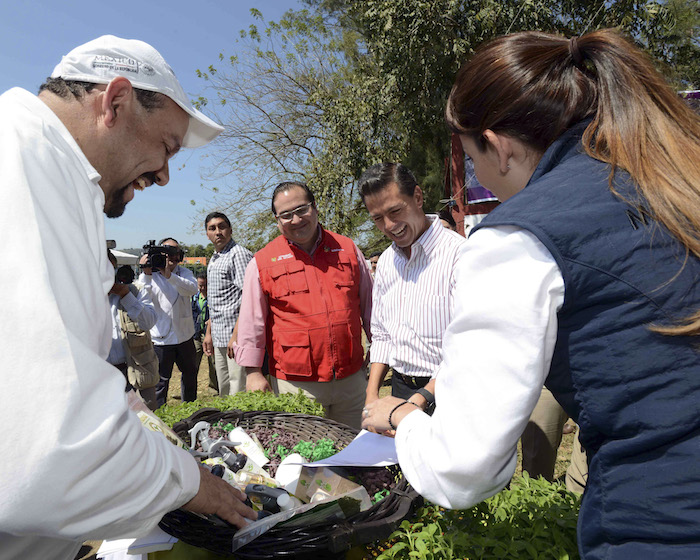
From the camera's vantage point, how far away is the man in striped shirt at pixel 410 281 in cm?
261

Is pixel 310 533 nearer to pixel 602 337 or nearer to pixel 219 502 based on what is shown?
pixel 219 502

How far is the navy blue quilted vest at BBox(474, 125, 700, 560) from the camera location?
81 cm

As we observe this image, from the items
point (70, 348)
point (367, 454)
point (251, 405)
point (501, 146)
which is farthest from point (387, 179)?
point (70, 348)

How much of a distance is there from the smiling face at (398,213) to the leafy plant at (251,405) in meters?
1.05

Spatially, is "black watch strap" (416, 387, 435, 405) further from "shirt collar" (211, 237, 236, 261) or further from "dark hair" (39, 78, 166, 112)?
"shirt collar" (211, 237, 236, 261)

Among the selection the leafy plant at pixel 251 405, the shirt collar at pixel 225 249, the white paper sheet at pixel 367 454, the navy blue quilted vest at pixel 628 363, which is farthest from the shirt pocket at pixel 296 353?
the shirt collar at pixel 225 249

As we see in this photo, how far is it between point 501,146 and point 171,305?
207 inches

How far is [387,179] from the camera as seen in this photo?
2646 mm

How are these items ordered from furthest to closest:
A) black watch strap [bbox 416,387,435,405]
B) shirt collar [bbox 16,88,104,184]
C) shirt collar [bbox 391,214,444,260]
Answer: shirt collar [bbox 391,214,444,260] → black watch strap [bbox 416,387,435,405] → shirt collar [bbox 16,88,104,184]

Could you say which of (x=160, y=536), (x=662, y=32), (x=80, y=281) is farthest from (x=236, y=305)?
(x=662, y=32)

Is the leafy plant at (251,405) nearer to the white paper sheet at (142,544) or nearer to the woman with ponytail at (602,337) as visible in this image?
the white paper sheet at (142,544)

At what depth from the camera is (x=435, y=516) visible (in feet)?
4.11

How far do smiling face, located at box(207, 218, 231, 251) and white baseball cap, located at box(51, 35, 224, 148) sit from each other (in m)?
4.14

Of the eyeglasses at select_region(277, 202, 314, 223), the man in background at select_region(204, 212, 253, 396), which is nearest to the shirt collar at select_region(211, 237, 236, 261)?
the man in background at select_region(204, 212, 253, 396)
